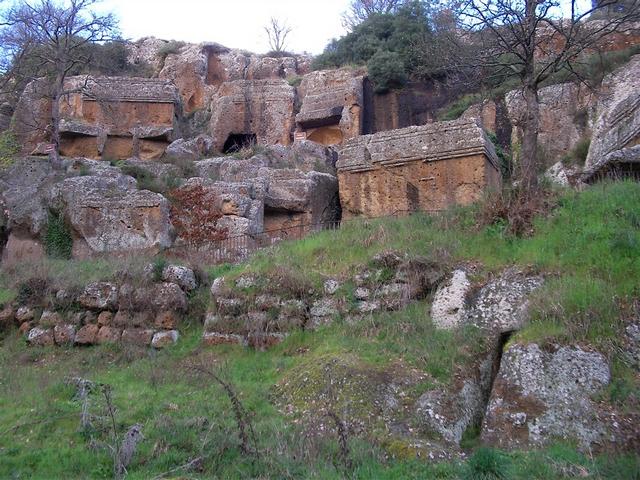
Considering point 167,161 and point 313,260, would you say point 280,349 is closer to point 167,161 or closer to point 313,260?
point 313,260

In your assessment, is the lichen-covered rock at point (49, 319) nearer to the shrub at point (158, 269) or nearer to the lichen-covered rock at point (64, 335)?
the lichen-covered rock at point (64, 335)

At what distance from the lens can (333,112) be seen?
2530 cm

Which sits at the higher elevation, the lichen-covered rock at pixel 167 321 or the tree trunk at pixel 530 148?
the tree trunk at pixel 530 148

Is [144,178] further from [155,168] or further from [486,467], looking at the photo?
[486,467]

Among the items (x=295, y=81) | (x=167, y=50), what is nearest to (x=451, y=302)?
(x=295, y=81)

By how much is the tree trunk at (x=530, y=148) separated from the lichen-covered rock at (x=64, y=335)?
24.8 ft

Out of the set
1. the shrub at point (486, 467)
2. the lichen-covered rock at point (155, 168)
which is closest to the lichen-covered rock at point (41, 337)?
the lichen-covered rock at point (155, 168)

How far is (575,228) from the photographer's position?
9922mm

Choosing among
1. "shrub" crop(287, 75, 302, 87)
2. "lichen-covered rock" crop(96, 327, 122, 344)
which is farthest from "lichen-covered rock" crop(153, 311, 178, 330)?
"shrub" crop(287, 75, 302, 87)

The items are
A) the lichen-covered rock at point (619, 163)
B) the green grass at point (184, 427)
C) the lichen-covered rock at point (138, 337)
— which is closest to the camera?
the green grass at point (184, 427)

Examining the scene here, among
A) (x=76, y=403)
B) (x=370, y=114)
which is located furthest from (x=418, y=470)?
(x=370, y=114)

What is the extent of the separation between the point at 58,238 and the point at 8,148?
7.14 metres

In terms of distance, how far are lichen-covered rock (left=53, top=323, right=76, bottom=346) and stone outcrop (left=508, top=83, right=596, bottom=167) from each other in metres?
13.0

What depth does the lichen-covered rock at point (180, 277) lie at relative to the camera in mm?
11742
